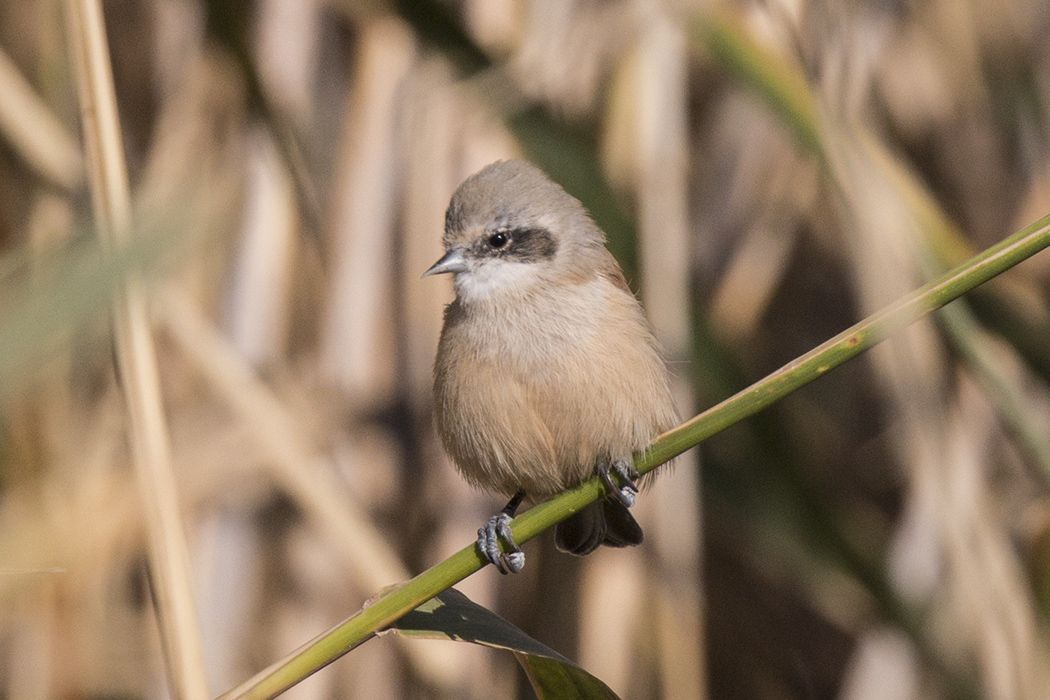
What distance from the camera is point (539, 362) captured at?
1.97 m

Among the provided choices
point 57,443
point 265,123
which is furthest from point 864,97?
point 57,443

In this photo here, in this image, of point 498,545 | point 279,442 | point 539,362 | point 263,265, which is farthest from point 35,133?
point 498,545

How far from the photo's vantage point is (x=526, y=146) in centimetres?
217

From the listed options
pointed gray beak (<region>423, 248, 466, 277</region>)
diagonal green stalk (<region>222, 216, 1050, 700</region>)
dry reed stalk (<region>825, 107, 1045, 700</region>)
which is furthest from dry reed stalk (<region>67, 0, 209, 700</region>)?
dry reed stalk (<region>825, 107, 1045, 700</region>)

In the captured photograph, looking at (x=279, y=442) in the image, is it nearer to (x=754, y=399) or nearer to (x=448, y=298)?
(x=448, y=298)

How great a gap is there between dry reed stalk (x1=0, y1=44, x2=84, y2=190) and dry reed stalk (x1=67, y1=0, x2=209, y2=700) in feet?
3.21

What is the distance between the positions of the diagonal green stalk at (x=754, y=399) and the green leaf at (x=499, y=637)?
0.33ft

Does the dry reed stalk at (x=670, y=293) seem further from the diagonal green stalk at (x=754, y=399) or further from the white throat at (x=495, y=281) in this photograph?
the diagonal green stalk at (x=754, y=399)

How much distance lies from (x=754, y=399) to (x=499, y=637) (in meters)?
0.48

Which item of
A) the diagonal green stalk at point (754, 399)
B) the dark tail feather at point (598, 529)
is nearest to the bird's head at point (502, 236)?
the dark tail feather at point (598, 529)

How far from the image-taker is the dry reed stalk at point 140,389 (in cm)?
134

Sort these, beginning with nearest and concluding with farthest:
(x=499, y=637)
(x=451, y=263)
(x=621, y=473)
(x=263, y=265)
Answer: (x=499, y=637)
(x=621, y=473)
(x=451, y=263)
(x=263, y=265)

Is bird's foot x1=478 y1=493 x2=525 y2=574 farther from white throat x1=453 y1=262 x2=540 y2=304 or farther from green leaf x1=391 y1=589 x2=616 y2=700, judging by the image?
white throat x1=453 y1=262 x2=540 y2=304

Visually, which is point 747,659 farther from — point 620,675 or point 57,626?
point 57,626
